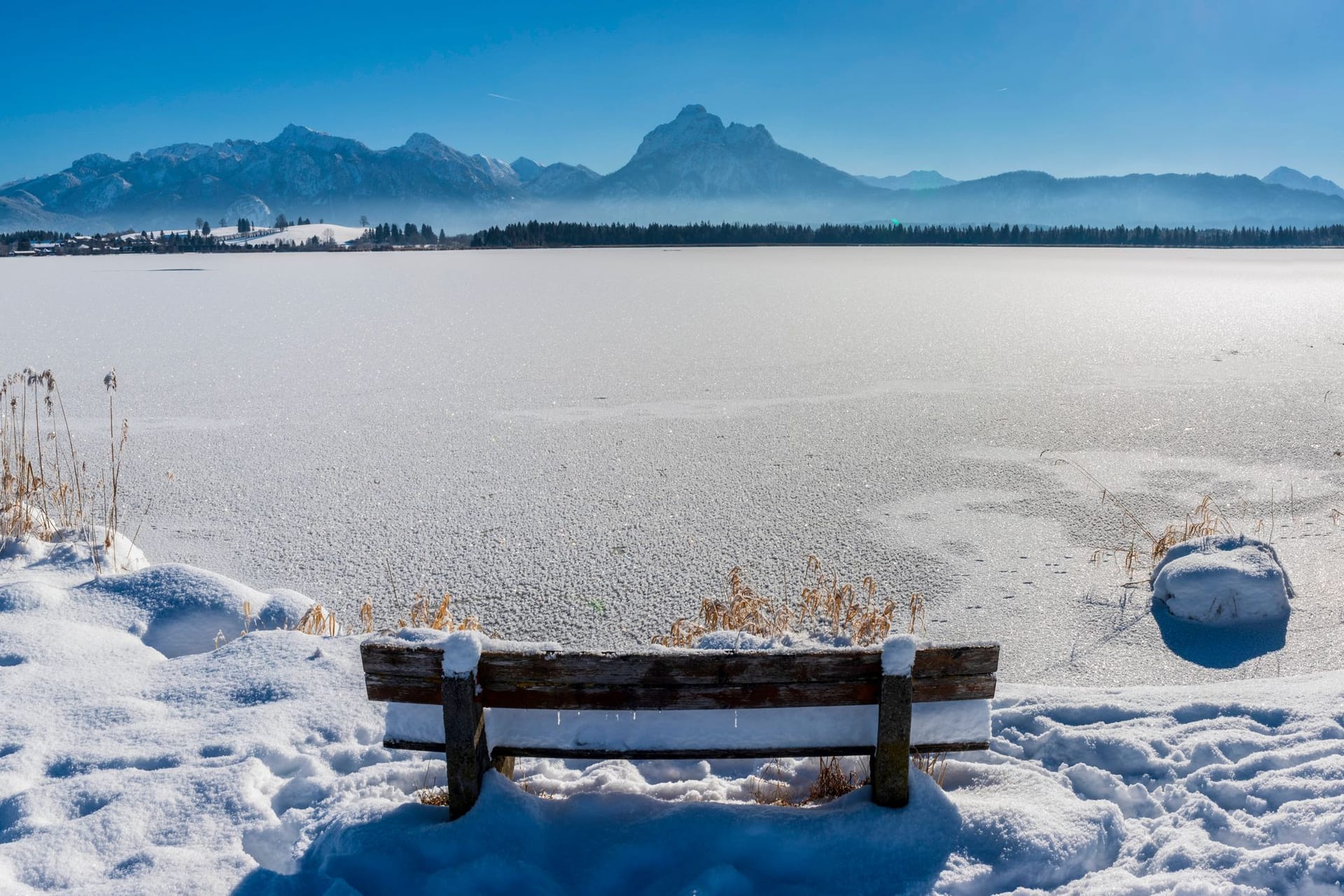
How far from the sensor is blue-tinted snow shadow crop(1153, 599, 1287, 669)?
16.3ft

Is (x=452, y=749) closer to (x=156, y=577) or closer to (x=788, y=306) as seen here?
(x=156, y=577)

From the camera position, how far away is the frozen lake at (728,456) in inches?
228

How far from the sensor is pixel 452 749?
9.67 ft

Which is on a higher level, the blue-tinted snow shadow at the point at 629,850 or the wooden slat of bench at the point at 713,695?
the wooden slat of bench at the point at 713,695

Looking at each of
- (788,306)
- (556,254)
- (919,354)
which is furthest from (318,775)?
(556,254)

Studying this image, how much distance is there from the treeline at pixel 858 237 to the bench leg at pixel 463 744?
275ft

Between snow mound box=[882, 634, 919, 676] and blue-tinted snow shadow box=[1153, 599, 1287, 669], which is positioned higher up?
snow mound box=[882, 634, 919, 676]

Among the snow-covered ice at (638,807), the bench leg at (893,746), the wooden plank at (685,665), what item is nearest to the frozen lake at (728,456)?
the snow-covered ice at (638,807)

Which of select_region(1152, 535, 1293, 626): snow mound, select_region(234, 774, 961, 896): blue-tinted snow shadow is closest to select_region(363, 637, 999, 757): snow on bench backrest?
select_region(234, 774, 961, 896): blue-tinted snow shadow

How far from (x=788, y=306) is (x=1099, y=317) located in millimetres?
7539

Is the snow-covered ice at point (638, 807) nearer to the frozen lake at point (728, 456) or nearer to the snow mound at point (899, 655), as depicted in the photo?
the snow mound at point (899, 655)

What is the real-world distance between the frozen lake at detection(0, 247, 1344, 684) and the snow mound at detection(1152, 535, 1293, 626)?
19cm

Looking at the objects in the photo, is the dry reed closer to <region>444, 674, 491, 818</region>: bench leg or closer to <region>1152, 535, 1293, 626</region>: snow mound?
<region>1152, 535, 1293, 626</region>: snow mound

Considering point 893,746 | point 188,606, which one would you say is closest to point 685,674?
point 893,746
